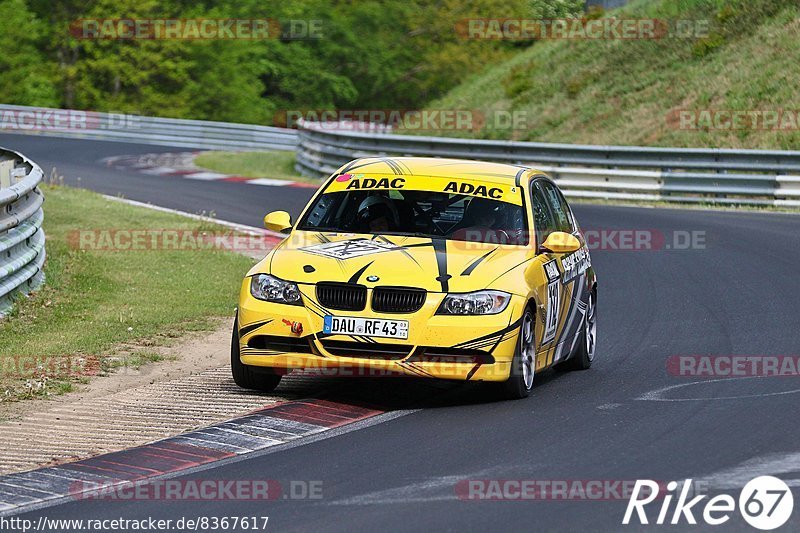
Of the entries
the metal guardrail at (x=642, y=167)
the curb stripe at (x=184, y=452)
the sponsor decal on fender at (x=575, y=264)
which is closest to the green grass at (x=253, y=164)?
the metal guardrail at (x=642, y=167)

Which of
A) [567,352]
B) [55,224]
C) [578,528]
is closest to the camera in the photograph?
[578,528]

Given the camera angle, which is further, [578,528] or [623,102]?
[623,102]

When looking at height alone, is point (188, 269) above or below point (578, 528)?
below

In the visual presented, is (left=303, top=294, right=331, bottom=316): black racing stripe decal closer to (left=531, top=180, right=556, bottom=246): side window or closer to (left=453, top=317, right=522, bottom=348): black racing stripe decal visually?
(left=453, top=317, right=522, bottom=348): black racing stripe decal

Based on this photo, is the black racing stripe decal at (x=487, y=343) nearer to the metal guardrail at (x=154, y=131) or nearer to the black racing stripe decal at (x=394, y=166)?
the black racing stripe decal at (x=394, y=166)

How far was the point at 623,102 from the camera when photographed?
3769 cm

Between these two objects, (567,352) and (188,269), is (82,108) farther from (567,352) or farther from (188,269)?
(567,352)

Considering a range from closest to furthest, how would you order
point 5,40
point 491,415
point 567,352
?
1. point 491,415
2. point 567,352
3. point 5,40

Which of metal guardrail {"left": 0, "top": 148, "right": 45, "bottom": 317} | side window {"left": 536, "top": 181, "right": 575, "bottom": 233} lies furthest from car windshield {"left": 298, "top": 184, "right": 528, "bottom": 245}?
metal guardrail {"left": 0, "top": 148, "right": 45, "bottom": 317}

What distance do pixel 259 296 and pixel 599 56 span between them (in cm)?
3328

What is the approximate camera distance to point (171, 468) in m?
7.38

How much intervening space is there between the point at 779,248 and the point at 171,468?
13.2m

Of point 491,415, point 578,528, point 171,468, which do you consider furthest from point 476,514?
point 491,415

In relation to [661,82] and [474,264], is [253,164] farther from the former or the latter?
[474,264]
